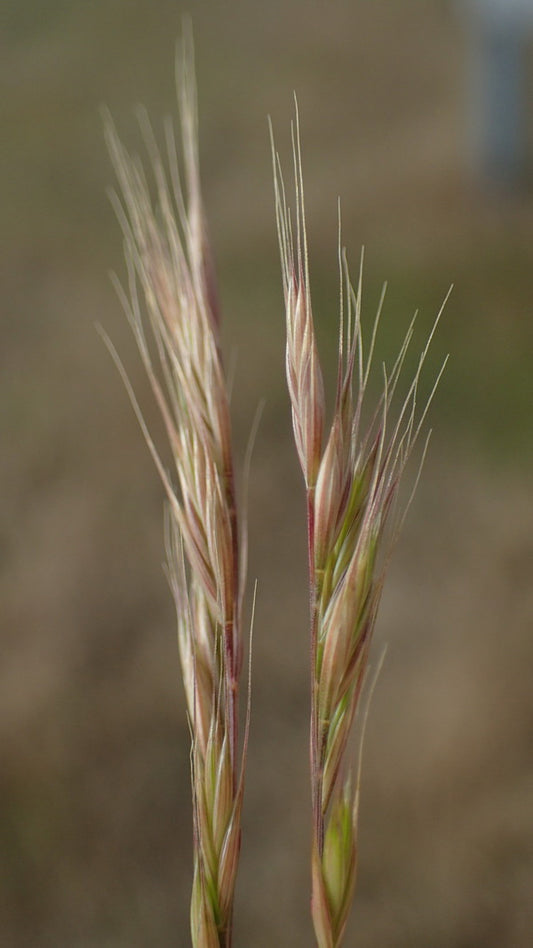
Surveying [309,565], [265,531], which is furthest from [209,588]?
[265,531]

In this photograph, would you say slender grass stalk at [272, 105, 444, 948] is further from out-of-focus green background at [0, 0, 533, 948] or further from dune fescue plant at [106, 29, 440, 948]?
out-of-focus green background at [0, 0, 533, 948]

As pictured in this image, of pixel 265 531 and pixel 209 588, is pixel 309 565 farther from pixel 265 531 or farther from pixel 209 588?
pixel 265 531

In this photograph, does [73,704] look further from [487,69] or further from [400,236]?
[487,69]

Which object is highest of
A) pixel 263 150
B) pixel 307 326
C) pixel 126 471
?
pixel 307 326

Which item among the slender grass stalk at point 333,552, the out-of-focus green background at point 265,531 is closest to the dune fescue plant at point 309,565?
the slender grass stalk at point 333,552

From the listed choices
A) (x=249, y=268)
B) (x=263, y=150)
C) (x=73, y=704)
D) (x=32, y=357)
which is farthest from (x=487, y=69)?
(x=73, y=704)

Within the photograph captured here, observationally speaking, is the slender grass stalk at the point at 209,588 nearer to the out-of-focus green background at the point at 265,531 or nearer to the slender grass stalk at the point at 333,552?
the slender grass stalk at the point at 333,552
